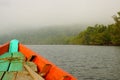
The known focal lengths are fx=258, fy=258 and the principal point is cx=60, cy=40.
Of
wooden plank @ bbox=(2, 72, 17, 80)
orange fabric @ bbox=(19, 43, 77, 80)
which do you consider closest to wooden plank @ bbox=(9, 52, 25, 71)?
orange fabric @ bbox=(19, 43, 77, 80)

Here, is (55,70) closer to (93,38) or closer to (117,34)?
(117,34)

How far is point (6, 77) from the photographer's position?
981 cm

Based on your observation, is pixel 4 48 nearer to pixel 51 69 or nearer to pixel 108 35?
pixel 51 69

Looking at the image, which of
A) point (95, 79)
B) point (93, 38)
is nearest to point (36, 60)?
point (95, 79)

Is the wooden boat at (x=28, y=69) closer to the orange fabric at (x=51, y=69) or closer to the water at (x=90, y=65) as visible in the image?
the orange fabric at (x=51, y=69)

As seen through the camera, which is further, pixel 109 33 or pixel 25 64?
pixel 109 33

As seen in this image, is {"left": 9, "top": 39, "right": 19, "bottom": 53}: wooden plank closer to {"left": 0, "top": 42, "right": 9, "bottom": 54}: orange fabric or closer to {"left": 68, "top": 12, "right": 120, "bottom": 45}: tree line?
{"left": 0, "top": 42, "right": 9, "bottom": 54}: orange fabric

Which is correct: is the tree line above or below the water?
above

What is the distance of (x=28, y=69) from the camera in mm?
10992

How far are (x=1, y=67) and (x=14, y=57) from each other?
2.09 m

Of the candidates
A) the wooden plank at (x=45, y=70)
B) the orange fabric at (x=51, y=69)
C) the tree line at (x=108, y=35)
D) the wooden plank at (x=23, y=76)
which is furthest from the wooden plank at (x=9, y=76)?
the tree line at (x=108, y=35)

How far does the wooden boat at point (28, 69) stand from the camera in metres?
9.89

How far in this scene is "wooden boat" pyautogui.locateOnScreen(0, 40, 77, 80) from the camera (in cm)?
989

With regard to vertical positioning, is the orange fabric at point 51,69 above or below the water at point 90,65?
above
